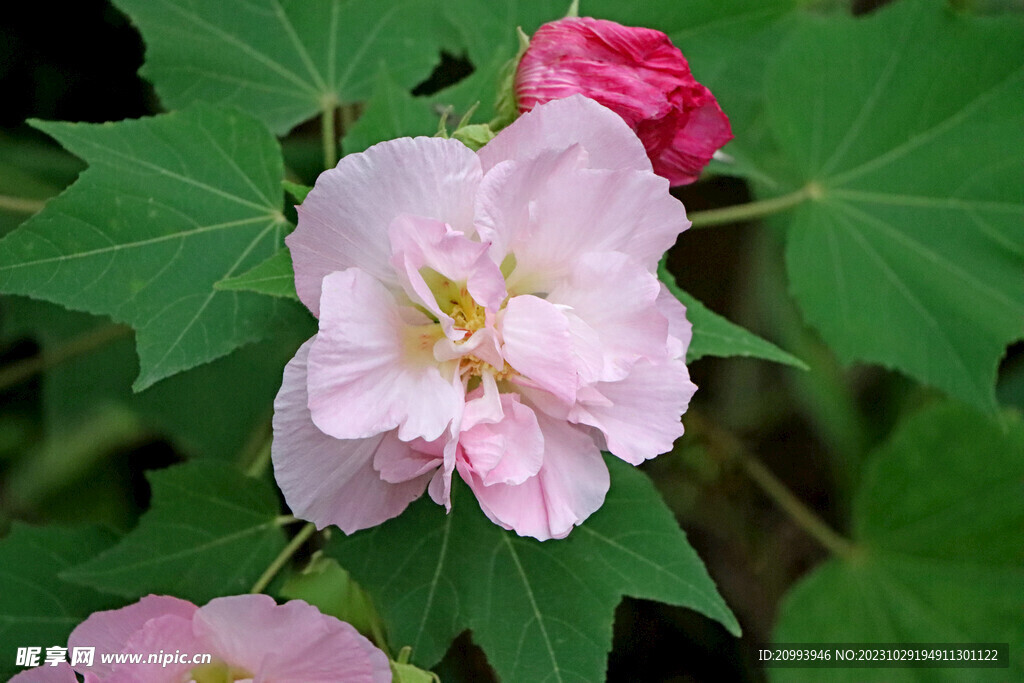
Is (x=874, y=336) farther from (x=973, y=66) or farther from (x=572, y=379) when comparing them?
(x=572, y=379)

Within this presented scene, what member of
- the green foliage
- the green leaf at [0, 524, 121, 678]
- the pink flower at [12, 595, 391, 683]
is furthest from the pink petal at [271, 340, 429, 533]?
the green leaf at [0, 524, 121, 678]

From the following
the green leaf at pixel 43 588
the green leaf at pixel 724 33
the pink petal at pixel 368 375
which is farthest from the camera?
the green leaf at pixel 724 33

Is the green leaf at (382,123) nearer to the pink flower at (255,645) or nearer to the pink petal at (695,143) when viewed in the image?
the pink petal at (695,143)

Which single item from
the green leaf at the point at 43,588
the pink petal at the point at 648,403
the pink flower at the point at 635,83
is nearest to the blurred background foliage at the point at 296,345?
the green leaf at the point at 43,588

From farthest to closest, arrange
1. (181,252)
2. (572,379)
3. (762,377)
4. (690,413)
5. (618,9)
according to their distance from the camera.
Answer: (762,377) < (690,413) < (618,9) < (181,252) < (572,379)

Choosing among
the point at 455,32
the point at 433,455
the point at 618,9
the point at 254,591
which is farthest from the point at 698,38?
the point at 254,591
